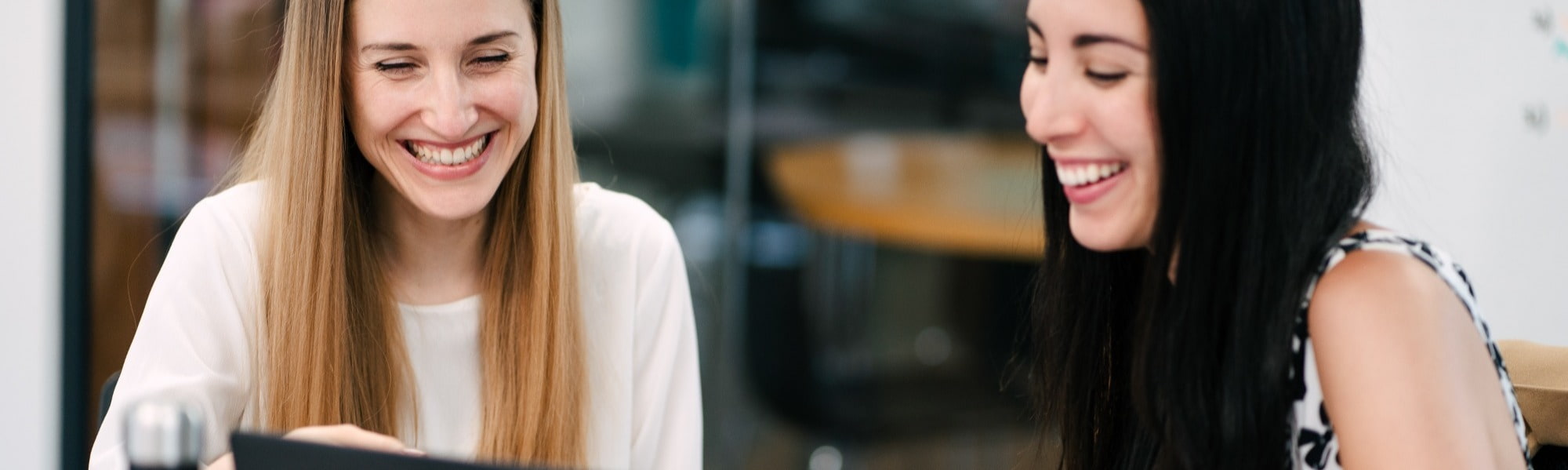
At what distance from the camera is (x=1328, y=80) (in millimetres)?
1142

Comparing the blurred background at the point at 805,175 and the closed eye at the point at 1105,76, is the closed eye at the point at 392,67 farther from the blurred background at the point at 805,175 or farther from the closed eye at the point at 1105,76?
the blurred background at the point at 805,175

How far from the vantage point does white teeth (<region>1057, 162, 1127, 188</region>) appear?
3.91 feet

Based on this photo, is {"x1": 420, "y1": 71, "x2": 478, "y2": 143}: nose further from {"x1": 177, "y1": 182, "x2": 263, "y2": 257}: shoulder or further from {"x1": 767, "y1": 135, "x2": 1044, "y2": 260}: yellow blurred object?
{"x1": 767, "y1": 135, "x2": 1044, "y2": 260}: yellow blurred object

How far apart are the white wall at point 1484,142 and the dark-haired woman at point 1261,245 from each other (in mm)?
995

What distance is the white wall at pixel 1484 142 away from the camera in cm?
207

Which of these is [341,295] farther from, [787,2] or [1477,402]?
[787,2]

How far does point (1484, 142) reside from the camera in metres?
2.11

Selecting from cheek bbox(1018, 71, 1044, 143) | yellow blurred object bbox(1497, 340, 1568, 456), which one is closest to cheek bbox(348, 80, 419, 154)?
cheek bbox(1018, 71, 1044, 143)

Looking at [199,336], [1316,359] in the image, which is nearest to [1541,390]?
[1316,359]

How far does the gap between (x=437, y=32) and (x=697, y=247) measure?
107 inches

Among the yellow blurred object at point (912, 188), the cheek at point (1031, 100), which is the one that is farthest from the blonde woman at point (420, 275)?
the yellow blurred object at point (912, 188)

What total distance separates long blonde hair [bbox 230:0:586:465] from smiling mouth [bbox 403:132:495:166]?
0.27 ft

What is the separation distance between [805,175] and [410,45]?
114 inches

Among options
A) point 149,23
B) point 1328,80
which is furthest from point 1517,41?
point 149,23
